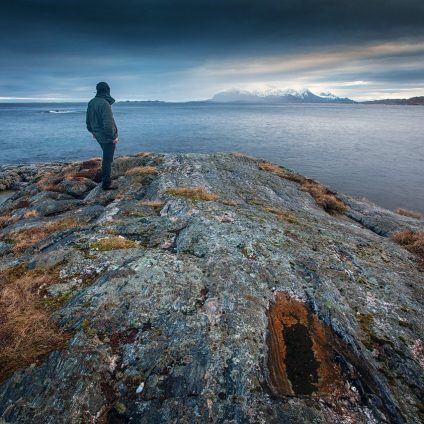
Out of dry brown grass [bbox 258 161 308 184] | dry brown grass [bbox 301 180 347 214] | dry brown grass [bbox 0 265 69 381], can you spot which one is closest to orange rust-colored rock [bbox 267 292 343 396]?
dry brown grass [bbox 0 265 69 381]

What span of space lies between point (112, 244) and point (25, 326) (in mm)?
3643

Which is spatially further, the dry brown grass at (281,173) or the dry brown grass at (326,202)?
the dry brown grass at (281,173)

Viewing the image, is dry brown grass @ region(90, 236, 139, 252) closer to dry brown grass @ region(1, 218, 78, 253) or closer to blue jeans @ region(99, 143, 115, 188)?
dry brown grass @ region(1, 218, 78, 253)

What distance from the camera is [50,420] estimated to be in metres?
4.36

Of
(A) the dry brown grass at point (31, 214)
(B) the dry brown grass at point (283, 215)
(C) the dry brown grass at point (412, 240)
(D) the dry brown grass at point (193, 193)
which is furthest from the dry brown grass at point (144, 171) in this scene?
(C) the dry brown grass at point (412, 240)

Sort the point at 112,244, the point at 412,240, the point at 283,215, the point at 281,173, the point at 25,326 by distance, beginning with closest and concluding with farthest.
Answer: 1. the point at 25,326
2. the point at 112,244
3. the point at 283,215
4. the point at 412,240
5. the point at 281,173

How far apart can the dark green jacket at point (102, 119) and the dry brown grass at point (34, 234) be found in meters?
5.05

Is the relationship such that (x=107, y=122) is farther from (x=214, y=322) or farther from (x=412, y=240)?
(x=412, y=240)

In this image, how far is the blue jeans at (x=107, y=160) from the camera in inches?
626

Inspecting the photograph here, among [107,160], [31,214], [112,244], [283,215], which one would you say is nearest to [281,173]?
[283,215]

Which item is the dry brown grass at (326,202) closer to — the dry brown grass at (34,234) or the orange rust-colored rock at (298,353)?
the orange rust-colored rock at (298,353)

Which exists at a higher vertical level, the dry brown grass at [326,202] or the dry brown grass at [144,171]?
the dry brown grass at [144,171]

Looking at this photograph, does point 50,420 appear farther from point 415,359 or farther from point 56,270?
point 415,359

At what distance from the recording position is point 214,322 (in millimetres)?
6270
